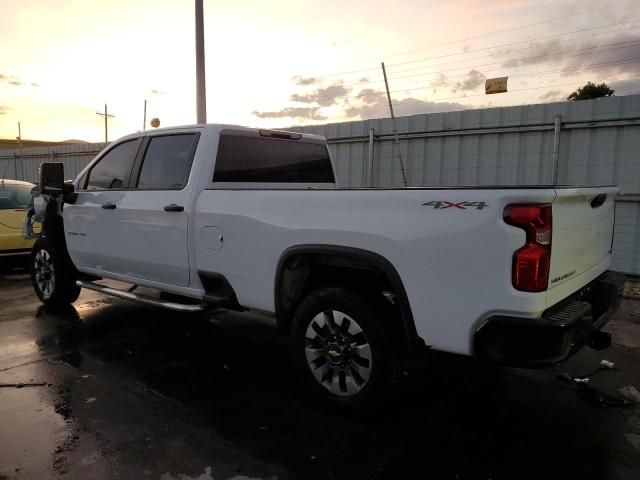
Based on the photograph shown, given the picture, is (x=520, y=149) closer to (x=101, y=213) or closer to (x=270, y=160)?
(x=270, y=160)

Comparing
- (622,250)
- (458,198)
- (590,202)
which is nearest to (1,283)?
(458,198)

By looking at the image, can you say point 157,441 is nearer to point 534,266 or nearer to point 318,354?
point 318,354

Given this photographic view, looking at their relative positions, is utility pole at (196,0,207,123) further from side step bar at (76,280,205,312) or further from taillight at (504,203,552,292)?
taillight at (504,203,552,292)

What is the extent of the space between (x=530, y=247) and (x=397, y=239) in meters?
0.73

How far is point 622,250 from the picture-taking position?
736 centimetres

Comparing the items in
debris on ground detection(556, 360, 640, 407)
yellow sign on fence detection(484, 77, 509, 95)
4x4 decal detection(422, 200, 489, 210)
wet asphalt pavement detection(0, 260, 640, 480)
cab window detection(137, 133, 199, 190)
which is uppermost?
yellow sign on fence detection(484, 77, 509, 95)

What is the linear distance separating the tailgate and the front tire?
1073 mm

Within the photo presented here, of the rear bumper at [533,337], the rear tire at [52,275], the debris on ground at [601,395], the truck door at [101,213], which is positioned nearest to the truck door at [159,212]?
the truck door at [101,213]

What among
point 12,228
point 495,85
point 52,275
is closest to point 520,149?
point 495,85

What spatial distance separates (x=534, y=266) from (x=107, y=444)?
2.62 metres

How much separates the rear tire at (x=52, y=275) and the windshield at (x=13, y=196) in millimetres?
2724

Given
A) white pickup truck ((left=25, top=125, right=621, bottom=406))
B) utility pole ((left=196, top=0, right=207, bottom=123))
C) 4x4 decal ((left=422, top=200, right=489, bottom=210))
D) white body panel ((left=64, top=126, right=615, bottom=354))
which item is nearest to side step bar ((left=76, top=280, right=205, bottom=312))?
white pickup truck ((left=25, top=125, right=621, bottom=406))

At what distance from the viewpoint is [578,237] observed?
305 cm

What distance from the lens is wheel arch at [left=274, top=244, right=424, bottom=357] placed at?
2.99 metres
